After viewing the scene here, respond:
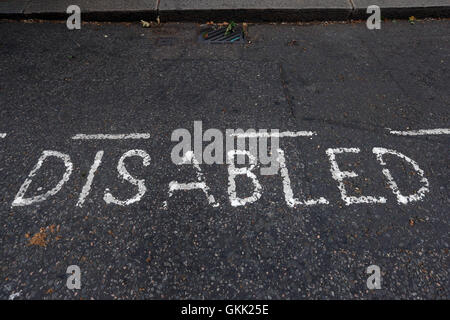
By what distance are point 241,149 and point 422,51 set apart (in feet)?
10.3

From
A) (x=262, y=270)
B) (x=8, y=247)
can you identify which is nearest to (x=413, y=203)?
(x=262, y=270)

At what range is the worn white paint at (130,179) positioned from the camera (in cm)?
247

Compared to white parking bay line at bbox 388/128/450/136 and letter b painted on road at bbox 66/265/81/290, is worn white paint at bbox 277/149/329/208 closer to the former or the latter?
white parking bay line at bbox 388/128/450/136

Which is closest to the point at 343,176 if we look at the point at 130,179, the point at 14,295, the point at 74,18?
the point at 130,179

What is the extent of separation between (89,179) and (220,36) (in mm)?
2879

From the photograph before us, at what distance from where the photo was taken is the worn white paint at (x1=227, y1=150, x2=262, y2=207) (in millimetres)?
2490

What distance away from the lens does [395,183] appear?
2.61 metres

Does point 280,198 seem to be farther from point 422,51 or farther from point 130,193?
point 422,51

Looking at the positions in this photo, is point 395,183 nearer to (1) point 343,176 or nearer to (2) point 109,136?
(1) point 343,176

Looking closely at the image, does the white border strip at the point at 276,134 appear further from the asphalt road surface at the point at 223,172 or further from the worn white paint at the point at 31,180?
the worn white paint at the point at 31,180

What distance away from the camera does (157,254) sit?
7.13 feet

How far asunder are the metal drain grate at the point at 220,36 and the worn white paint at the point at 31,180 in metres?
2.56

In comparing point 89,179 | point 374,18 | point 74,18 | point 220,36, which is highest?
point 74,18

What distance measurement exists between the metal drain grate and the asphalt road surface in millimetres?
195
